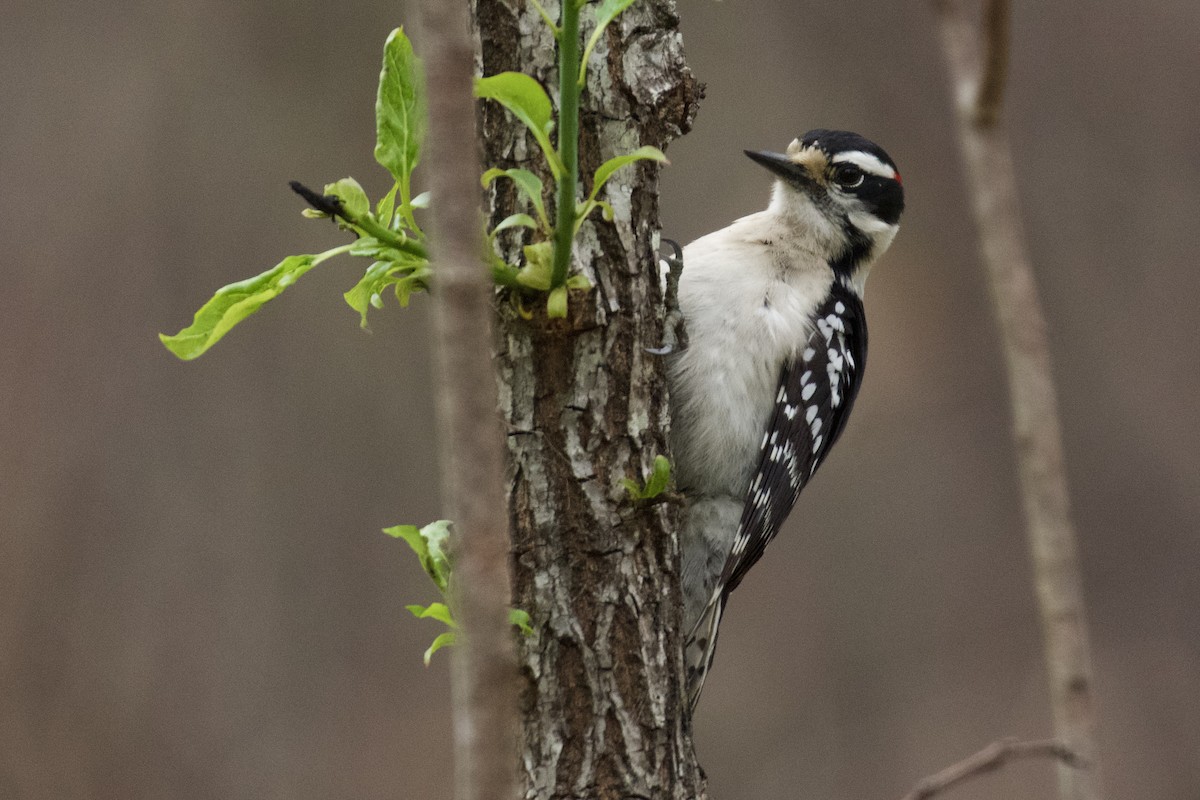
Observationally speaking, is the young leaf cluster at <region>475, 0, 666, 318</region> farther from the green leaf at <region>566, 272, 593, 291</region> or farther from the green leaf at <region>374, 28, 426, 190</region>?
the green leaf at <region>374, 28, 426, 190</region>

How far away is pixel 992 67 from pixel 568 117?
0.60m

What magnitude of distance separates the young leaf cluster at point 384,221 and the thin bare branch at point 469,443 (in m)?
0.96

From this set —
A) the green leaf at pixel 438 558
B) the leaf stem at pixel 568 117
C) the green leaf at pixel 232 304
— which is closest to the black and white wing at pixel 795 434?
the green leaf at pixel 438 558

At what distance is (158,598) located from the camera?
5.21 metres

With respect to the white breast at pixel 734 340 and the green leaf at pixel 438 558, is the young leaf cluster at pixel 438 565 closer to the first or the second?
the green leaf at pixel 438 558

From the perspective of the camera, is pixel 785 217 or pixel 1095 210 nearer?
pixel 785 217

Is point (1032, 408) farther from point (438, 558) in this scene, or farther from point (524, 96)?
point (438, 558)

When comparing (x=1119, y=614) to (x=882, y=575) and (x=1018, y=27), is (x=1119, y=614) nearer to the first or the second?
(x=882, y=575)

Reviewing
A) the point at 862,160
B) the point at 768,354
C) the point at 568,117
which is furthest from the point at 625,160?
the point at 862,160

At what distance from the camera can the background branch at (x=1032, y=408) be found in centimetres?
121

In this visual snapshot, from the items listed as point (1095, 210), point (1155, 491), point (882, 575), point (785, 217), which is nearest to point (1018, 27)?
point (1095, 210)

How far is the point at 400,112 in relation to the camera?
1927mm

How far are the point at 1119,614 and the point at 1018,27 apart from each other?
2841mm

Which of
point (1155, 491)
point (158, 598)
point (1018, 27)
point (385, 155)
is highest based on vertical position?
point (1018, 27)
